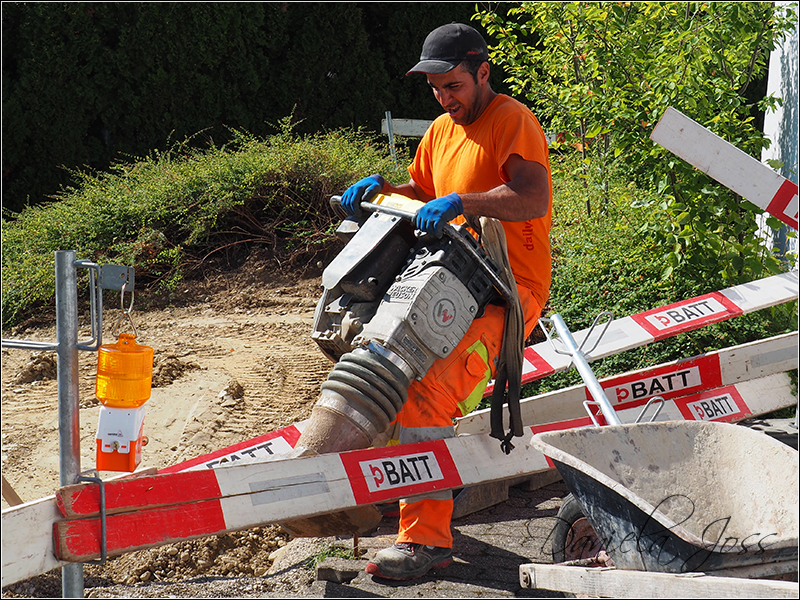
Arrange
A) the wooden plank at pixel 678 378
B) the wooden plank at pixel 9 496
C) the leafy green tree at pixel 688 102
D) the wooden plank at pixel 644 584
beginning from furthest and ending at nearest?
the leafy green tree at pixel 688 102, the wooden plank at pixel 678 378, the wooden plank at pixel 9 496, the wooden plank at pixel 644 584

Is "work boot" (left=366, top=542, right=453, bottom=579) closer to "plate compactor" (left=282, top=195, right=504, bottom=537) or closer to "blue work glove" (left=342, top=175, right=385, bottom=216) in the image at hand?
"plate compactor" (left=282, top=195, right=504, bottom=537)

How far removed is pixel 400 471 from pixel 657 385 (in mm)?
2115

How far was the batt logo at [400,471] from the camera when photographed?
2.97 metres

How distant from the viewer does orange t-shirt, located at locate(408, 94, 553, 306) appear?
3.42 m

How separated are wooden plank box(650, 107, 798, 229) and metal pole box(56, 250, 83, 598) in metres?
1.92

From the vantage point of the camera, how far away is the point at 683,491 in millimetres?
2980

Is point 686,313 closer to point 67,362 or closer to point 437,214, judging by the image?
point 437,214

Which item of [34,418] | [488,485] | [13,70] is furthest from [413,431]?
[13,70]

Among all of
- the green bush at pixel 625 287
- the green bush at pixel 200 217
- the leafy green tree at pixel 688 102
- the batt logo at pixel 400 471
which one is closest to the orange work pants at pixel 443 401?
the batt logo at pixel 400 471

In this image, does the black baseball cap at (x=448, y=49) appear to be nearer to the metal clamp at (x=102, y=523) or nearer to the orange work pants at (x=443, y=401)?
the orange work pants at (x=443, y=401)

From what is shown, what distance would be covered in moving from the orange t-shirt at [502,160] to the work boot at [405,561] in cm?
128

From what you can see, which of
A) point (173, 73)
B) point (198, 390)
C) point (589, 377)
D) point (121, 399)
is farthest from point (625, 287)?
point (173, 73)

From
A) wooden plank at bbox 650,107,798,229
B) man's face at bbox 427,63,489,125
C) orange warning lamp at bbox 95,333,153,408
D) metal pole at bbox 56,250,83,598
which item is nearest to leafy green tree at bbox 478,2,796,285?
man's face at bbox 427,63,489,125

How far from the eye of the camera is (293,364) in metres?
5.75
